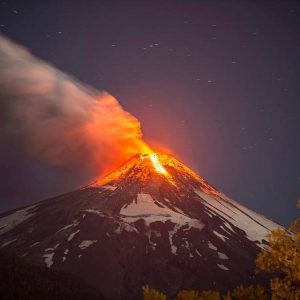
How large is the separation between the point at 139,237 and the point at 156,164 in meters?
67.9

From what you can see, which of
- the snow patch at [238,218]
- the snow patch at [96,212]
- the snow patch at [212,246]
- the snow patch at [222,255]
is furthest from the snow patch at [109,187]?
the snow patch at [222,255]

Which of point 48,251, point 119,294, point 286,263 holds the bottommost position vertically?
point 48,251

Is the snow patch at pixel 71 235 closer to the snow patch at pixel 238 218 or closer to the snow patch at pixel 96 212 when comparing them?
the snow patch at pixel 96 212

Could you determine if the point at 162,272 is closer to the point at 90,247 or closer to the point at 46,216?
the point at 90,247

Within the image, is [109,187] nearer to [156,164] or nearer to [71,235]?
[156,164]

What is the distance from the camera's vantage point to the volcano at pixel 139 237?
64444 mm

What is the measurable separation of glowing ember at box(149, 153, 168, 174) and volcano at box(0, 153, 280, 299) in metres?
10.2

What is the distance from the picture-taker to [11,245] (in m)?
76.9

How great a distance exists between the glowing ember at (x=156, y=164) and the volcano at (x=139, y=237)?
10.2 m

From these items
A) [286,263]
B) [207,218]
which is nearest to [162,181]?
[207,218]

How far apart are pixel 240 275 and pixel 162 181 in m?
59.5

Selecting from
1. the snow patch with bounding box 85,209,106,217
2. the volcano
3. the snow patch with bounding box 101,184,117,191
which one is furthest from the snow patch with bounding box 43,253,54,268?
the snow patch with bounding box 101,184,117,191

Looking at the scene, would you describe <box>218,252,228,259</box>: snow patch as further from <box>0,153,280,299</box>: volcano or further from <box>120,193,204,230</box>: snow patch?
<box>120,193,204,230</box>: snow patch

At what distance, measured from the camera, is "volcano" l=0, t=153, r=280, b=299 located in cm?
6444
